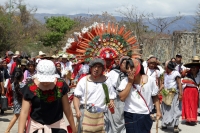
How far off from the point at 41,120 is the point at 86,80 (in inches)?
70.1

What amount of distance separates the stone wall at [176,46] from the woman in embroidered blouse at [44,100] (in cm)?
1206

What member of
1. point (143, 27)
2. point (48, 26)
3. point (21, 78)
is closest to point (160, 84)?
point (21, 78)

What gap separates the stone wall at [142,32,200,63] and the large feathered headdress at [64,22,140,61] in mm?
7732

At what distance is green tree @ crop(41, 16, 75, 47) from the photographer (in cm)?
4691

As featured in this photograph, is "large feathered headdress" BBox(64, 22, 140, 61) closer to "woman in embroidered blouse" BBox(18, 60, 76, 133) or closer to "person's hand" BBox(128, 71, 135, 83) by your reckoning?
"person's hand" BBox(128, 71, 135, 83)

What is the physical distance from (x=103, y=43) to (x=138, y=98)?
3.27 m

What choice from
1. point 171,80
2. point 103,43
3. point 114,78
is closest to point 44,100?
point 114,78

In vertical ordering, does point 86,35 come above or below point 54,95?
above

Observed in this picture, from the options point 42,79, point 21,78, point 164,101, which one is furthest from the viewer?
point 164,101

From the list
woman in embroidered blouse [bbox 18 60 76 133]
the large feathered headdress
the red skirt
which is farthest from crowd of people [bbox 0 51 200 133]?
the large feathered headdress

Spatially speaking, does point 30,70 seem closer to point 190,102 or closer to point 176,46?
point 190,102

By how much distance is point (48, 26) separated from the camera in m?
49.3

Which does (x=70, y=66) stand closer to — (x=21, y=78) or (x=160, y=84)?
(x=160, y=84)

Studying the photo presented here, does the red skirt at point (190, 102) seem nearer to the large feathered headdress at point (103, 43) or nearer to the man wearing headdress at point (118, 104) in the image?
the large feathered headdress at point (103, 43)
